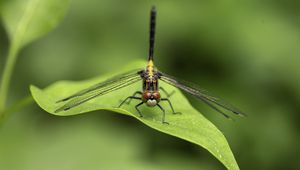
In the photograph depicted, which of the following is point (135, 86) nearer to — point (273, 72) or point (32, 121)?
point (32, 121)

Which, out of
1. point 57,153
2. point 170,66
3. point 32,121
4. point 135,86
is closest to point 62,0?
point 135,86

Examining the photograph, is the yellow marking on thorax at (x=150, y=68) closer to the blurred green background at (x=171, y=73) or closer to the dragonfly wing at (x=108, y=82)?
Result: the dragonfly wing at (x=108, y=82)

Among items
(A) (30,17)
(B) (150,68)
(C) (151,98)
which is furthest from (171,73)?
(C) (151,98)

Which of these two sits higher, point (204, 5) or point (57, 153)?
point (204, 5)

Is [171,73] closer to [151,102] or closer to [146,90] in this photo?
[146,90]

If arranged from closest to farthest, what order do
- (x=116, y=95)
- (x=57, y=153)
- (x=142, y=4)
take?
(x=116, y=95) → (x=57, y=153) → (x=142, y=4)
